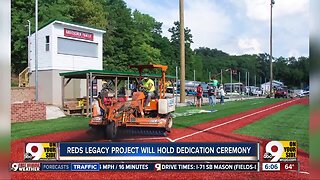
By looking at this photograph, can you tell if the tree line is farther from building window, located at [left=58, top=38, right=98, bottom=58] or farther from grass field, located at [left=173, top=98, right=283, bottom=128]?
grass field, located at [left=173, top=98, right=283, bottom=128]

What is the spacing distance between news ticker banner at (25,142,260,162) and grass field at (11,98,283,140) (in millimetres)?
393

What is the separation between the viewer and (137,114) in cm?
405

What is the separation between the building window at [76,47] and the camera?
3.33m

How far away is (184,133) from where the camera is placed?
350 cm

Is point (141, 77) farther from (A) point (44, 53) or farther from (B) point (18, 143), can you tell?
(B) point (18, 143)

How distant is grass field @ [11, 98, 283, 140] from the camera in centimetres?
346

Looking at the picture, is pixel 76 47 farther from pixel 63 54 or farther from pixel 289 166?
pixel 289 166

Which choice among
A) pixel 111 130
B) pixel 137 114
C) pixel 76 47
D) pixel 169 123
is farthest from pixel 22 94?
pixel 169 123

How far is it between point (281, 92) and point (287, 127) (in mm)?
372

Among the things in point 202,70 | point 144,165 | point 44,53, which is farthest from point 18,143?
point 202,70

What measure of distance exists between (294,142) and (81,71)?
219cm

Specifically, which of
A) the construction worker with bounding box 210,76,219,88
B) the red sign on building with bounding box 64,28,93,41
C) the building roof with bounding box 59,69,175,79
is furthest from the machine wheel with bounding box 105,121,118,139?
the construction worker with bounding box 210,76,219,88

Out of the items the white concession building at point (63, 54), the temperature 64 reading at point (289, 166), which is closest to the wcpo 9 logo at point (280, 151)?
the temperature 64 reading at point (289, 166)

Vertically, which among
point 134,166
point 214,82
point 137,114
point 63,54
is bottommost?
point 134,166
